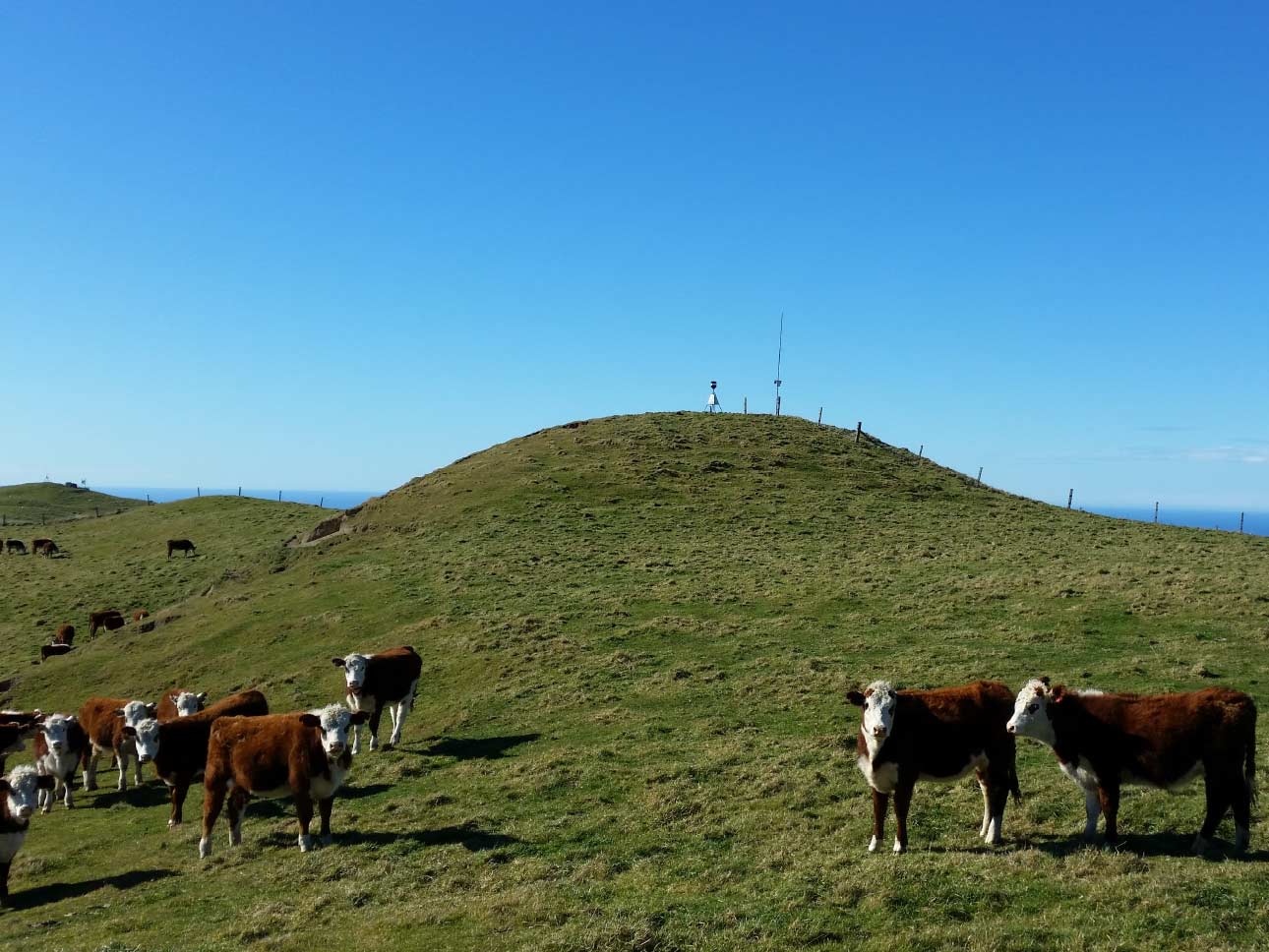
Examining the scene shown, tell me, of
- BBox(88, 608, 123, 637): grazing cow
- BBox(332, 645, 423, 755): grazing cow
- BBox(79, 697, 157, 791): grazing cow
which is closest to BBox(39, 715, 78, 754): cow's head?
BBox(79, 697, 157, 791): grazing cow

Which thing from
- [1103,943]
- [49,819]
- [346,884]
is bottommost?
[49,819]

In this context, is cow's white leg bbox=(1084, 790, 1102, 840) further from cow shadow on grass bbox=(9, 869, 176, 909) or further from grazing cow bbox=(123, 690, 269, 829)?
grazing cow bbox=(123, 690, 269, 829)

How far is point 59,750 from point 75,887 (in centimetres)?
639

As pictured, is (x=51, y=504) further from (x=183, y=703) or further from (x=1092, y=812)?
(x=1092, y=812)

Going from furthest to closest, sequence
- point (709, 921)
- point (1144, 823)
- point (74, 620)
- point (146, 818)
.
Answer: point (74, 620), point (146, 818), point (1144, 823), point (709, 921)

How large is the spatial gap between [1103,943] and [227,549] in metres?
60.6

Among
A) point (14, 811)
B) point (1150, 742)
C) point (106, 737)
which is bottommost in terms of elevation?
point (106, 737)

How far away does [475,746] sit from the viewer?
20.3m

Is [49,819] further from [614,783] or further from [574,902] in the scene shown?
[574,902]

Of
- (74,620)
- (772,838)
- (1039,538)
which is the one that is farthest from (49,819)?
(1039,538)

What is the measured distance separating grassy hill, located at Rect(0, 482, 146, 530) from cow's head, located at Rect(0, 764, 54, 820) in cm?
9318

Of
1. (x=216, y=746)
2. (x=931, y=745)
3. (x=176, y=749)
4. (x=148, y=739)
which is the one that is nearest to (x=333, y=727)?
(x=216, y=746)

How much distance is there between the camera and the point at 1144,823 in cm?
1204

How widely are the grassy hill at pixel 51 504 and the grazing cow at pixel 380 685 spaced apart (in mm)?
88254
